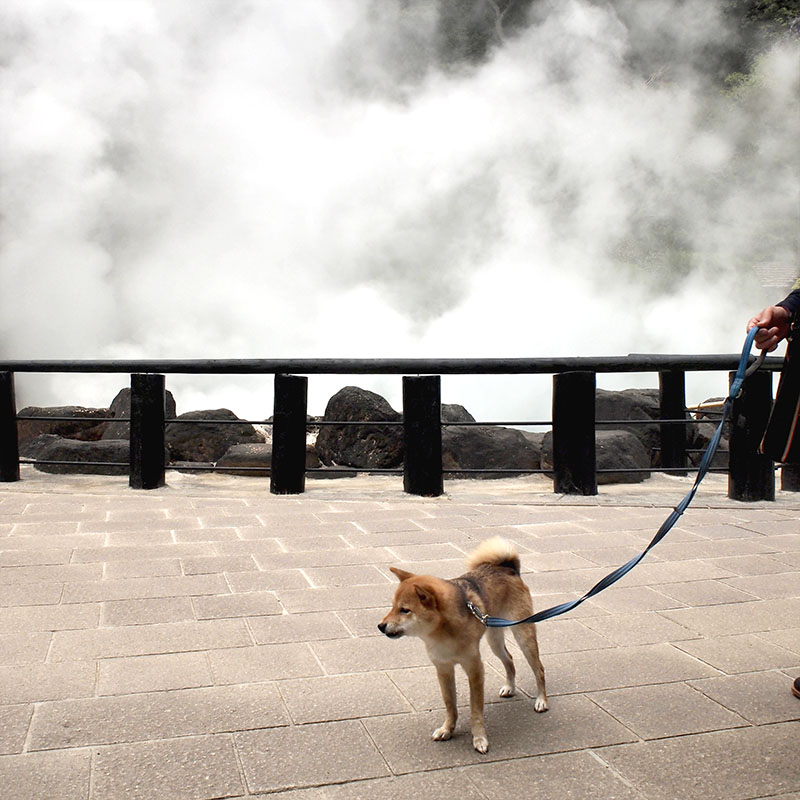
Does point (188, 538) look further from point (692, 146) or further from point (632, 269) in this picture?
point (692, 146)

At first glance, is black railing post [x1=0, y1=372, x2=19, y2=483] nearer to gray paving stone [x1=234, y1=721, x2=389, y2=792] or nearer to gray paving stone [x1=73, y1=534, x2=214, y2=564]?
gray paving stone [x1=73, y1=534, x2=214, y2=564]

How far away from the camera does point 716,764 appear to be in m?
2.04

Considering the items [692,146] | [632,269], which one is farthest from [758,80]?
[632,269]

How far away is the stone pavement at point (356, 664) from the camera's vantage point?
6.57ft

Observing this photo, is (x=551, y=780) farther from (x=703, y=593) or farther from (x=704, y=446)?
(x=704, y=446)

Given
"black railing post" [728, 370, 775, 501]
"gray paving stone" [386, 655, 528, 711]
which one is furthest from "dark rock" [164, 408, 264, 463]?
"gray paving stone" [386, 655, 528, 711]

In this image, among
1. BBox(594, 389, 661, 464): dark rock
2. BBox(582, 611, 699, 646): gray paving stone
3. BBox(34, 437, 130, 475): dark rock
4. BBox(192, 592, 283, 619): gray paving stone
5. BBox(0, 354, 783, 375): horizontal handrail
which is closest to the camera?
BBox(582, 611, 699, 646): gray paving stone

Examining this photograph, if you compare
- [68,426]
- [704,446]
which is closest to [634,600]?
[704,446]

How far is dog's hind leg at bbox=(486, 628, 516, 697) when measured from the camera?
2.39 metres

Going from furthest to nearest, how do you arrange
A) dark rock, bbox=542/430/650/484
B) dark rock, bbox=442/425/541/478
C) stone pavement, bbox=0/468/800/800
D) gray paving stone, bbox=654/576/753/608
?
dark rock, bbox=442/425/541/478, dark rock, bbox=542/430/650/484, gray paving stone, bbox=654/576/753/608, stone pavement, bbox=0/468/800/800

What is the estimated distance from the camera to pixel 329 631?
3.06 m

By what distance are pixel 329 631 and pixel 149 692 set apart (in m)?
0.73

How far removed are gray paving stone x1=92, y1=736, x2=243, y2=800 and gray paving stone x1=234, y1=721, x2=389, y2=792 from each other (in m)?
0.05

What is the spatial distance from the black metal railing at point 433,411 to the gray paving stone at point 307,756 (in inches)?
140
